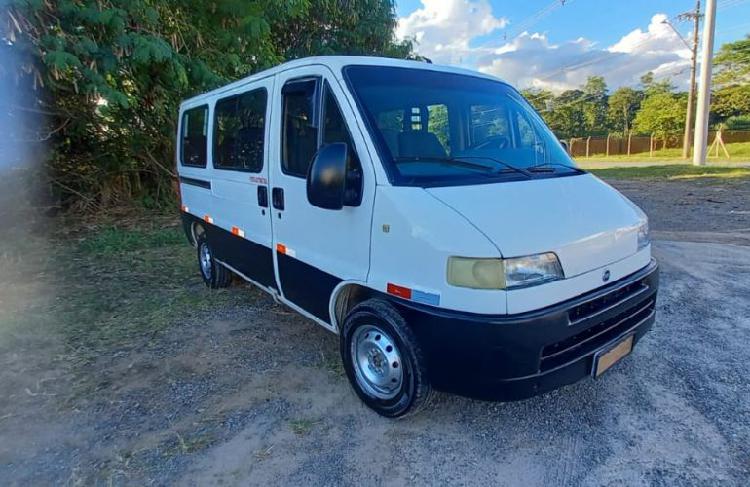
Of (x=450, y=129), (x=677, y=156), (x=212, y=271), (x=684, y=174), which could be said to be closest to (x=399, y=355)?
(x=450, y=129)

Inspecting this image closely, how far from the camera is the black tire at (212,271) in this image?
509cm

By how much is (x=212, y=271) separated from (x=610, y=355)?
13.4ft

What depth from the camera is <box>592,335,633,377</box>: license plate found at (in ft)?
8.11

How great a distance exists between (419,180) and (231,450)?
180 centimetres

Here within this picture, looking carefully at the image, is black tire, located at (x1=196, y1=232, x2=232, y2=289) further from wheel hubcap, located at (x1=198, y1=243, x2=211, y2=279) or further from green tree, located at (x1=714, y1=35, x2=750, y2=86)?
green tree, located at (x1=714, y1=35, x2=750, y2=86)

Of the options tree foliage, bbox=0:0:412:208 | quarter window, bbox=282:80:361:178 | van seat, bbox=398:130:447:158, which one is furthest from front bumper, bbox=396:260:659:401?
tree foliage, bbox=0:0:412:208

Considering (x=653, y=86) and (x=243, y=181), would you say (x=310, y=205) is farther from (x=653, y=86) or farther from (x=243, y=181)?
(x=653, y=86)

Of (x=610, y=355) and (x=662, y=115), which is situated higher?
(x=662, y=115)

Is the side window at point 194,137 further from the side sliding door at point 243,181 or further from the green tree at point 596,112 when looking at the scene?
the green tree at point 596,112

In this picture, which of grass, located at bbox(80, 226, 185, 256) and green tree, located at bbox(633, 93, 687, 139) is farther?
green tree, located at bbox(633, 93, 687, 139)

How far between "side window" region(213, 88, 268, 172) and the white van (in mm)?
35

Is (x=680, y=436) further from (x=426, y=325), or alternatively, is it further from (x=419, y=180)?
(x=419, y=180)

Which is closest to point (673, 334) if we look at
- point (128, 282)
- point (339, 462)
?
point (339, 462)

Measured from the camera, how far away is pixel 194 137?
16.8ft
